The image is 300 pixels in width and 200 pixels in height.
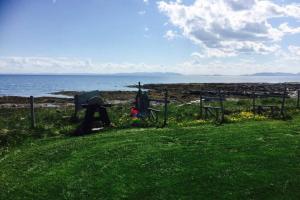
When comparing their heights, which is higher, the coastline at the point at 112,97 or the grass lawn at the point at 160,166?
the grass lawn at the point at 160,166

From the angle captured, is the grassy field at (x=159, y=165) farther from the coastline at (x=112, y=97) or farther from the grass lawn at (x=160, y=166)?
the coastline at (x=112, y=97)

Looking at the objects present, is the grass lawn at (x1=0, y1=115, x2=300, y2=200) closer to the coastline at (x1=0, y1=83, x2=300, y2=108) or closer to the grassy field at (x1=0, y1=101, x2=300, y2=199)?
the grassy field at (x1=0, y1=101, x2=300, y2=199)

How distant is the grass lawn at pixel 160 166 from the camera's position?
36.9 feet

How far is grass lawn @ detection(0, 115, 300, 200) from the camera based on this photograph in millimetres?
11250

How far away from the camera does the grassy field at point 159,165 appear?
11.3 meters

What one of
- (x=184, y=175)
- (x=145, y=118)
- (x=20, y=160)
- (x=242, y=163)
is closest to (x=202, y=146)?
(x=242, y=163)

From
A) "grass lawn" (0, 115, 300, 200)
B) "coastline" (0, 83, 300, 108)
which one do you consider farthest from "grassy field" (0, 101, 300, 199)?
"coastline" (0, 83, 300, 108)

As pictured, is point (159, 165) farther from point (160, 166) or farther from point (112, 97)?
point (112, 97)

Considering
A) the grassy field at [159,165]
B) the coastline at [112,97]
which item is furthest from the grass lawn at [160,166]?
the coastline at [112,97]

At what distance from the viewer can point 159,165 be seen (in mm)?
13625

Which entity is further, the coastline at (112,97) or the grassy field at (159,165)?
the coastline at (112,97)

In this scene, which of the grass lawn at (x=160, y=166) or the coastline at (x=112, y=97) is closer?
the grass lawn at (x=160, y=166)

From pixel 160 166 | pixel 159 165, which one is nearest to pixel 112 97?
pixel 159 165

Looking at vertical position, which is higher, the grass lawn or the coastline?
the grass lawn
